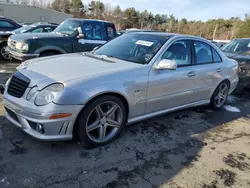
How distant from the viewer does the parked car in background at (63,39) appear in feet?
20.7

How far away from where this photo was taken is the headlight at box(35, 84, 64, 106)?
2752 mm

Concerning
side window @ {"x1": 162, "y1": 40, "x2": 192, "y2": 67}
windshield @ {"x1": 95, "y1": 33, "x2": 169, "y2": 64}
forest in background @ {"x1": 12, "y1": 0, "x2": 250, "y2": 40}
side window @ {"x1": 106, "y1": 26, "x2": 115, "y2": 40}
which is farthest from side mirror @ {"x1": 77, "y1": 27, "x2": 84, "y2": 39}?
forest in background @ {"x1": 12, "y1": 0, "x2": 250, "y2": 40}

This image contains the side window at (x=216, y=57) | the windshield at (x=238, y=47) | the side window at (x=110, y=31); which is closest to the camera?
the side window at (x=216, y=57)

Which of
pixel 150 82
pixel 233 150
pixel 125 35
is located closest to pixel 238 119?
pixel 233 150

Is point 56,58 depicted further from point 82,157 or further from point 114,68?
point 82,157

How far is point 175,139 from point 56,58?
2.27m

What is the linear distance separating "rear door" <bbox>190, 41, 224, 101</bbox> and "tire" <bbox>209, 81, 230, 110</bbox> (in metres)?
0.21

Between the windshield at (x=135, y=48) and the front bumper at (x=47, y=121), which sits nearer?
the front bumper at (x=47, y=121)

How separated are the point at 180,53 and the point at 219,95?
1.71 metres

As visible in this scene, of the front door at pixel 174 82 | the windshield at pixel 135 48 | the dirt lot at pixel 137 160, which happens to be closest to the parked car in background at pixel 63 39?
the windshield at pixel 135 48

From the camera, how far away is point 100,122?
3.26 m

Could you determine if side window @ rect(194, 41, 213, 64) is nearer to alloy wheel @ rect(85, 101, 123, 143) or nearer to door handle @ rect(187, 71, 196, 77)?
door handle @ rect(187, 71, 196, 77)

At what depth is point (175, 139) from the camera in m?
3.73

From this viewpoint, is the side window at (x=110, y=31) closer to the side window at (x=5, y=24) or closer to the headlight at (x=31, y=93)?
the side window at (x=5, y=24)
